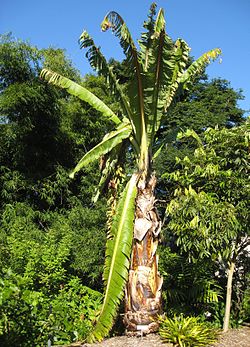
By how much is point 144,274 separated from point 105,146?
227 centimetres

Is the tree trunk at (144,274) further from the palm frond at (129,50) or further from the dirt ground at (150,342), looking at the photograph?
the palm frond at (129,50)

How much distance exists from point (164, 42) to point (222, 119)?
395 inches

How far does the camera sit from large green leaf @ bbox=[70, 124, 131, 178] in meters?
6.18

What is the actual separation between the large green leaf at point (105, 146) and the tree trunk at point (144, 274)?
849 millimetres

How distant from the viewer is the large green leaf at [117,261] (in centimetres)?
563

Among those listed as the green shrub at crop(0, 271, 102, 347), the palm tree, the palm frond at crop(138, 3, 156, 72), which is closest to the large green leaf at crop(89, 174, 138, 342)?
the palm tree

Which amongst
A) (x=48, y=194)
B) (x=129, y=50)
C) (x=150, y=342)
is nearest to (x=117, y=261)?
(x=150, y=342)

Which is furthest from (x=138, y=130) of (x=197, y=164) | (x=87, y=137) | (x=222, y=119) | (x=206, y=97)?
(x=206, y=97)

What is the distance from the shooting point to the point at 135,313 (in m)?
6.00

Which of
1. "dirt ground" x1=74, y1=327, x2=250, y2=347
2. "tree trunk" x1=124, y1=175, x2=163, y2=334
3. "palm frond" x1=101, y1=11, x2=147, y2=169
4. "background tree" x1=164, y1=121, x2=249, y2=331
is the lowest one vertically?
"dirt ground" x1=74, y1=327, x2=250, y2=347

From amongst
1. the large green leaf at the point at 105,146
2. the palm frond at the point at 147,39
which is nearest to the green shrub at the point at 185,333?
the large green leaf at the point at 105,146

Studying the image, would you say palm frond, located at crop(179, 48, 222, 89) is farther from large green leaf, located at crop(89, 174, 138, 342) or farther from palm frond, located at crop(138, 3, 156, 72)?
large green leaf, located at crop(89, 174, 138, 342)

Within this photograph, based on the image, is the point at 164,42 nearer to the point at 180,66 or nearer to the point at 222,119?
the point at 180,66

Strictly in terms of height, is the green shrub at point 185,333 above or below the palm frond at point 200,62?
below
